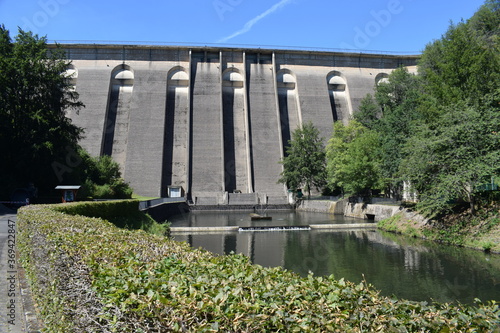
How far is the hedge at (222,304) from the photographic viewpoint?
2266 mm

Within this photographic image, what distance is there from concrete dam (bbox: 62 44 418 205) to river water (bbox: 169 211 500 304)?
22856mm

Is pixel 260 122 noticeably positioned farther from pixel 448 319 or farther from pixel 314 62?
pixel 448 319

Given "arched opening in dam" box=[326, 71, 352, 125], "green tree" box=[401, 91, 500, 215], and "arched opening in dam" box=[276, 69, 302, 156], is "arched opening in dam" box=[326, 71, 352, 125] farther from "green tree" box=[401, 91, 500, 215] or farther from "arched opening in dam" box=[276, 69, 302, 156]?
"green tree" box=[401, 91, 500, 215]

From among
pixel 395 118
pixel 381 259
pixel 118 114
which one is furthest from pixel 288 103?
pixel 381 259

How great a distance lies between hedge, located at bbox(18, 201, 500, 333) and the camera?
7.43 feet

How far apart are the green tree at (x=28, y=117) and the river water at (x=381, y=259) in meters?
13.0

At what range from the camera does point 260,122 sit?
1961 inches

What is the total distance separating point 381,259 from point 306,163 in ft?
89.4

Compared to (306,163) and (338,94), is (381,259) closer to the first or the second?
(306,163)

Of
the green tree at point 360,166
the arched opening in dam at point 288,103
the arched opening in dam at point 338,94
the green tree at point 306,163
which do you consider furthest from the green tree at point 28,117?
the arched opening in dam at point 338,94

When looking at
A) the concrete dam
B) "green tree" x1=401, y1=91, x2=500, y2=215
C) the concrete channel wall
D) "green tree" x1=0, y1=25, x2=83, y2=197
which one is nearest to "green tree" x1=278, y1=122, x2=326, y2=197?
the concrete channel wall

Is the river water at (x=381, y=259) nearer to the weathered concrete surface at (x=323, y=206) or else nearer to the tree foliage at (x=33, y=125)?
the tree foliage at (x=33, y=125)

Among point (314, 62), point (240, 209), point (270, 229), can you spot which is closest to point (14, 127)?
point (270, 229)

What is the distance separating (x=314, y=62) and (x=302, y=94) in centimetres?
654
